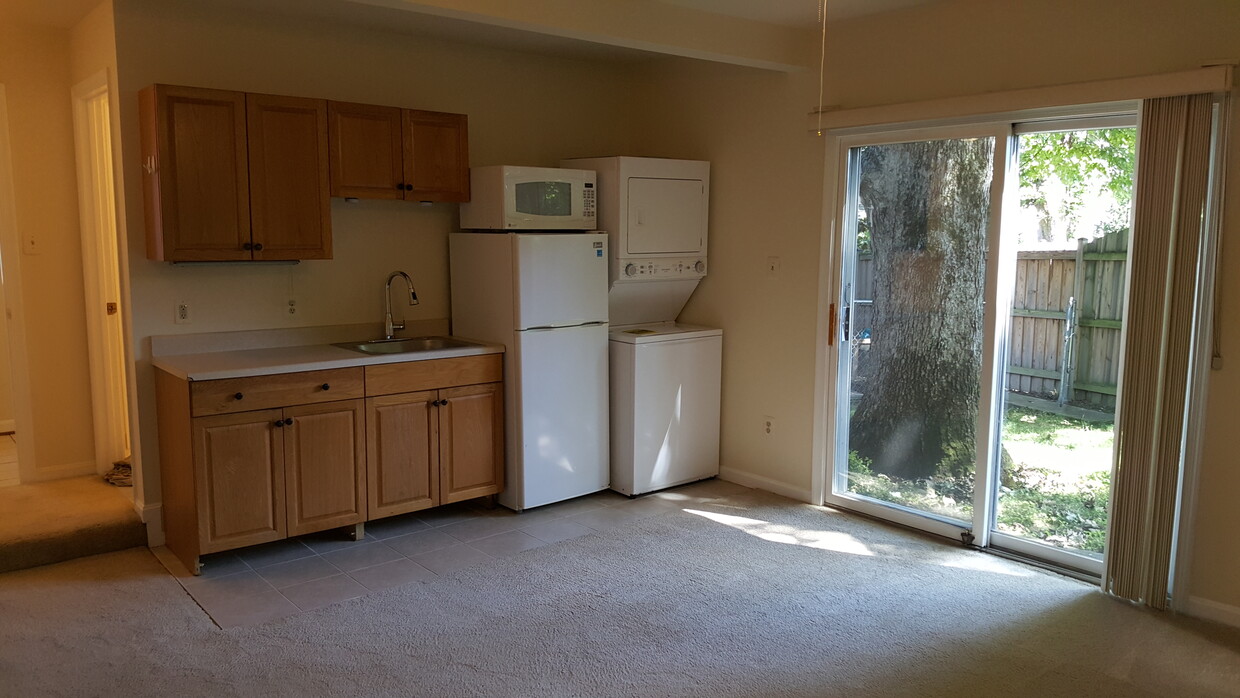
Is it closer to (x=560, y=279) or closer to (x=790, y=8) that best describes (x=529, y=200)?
(x=560, y=279)

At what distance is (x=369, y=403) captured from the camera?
4051mm

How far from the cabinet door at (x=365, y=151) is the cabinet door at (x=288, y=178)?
2.5 inches

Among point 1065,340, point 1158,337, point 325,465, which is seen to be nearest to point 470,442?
point 325,465

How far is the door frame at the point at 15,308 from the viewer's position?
4.49 metres

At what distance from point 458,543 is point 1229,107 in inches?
143

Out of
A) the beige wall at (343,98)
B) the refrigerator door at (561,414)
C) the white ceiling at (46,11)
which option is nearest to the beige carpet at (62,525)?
the beige wall at (343,98)

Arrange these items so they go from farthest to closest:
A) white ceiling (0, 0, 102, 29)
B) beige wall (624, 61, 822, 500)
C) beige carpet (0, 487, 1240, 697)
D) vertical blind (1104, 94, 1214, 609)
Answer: beige wall (624, 61, 822, 500)
white ceiling (0, 0, 102, 29)
vertical blind (1104, 94, 1214, 609)
beige carpet (0, 487, 1240, 697)

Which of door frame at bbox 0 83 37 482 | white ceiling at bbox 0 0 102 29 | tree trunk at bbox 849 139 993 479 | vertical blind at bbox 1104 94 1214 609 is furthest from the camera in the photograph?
door frame at bbox 0 83 37 482

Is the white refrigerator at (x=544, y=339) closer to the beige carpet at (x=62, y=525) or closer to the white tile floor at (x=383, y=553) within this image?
the white tile floor at (x=383, y=553)

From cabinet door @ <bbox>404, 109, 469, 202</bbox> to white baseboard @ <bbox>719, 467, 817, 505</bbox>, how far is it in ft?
7.29

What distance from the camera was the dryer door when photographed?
4801 mm

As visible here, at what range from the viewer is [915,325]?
170 inches

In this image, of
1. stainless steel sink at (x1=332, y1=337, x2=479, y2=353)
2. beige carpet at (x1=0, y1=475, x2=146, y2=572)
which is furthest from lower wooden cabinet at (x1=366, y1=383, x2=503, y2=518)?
beige carpet at (x1=0, y1=475, x2=146, y2=572)

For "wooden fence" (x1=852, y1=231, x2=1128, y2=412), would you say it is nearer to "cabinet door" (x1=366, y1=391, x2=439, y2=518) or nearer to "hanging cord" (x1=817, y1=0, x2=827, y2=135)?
"hanging cord" (x1=817, y1=0, x2=827, y2=135)
